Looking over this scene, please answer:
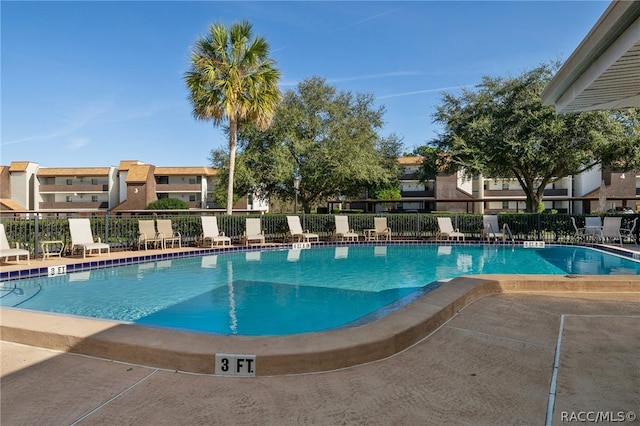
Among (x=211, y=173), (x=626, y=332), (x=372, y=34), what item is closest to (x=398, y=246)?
(x=372, y=34)

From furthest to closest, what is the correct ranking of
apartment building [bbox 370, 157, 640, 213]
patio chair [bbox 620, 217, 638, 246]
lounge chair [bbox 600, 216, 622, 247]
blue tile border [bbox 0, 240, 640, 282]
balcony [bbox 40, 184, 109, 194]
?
balcony [bbox 40, 184, 109, 194]
apartment building [bbox 370, 157, 640, 213]
patio chair [bbox 620, 217, 638, 246]
lounge chair [bbox 600, 216, 622, 247]
blue tile border [bbox 0, 240, 640, 282]

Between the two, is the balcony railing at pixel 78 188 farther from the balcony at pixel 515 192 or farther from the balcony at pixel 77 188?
the balcony at pixel 515 192

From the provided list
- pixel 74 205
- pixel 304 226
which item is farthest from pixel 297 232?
pixel 74 205

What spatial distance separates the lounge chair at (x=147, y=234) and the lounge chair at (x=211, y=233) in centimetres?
159

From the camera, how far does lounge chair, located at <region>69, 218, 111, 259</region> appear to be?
10836mm

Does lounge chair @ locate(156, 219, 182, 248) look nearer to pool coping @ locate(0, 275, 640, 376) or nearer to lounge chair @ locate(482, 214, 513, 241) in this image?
pool coping @ locate(0, 275, 640, 376)

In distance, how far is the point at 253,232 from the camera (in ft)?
50.0

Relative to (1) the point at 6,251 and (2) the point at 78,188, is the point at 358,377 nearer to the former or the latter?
(1) the point at 6,251

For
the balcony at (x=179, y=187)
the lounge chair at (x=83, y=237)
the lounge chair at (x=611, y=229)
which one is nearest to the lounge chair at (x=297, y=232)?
the lounge chair at (x=83, y=237)

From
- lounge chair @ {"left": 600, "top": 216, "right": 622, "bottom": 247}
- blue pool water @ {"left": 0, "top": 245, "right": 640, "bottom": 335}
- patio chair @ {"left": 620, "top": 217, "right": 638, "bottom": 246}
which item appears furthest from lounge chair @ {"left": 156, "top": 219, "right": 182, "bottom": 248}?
patio chair @ {"left": 620, "top": 217, "right": 638, "bottom": 246}

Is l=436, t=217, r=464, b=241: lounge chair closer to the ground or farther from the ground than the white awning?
closer to the ground

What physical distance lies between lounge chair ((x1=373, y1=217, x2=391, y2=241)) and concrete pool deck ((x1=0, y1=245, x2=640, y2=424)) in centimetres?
1195

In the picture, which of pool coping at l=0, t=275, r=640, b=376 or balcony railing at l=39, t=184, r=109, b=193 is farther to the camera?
balcony railing at l=39, t=184, r=109, b=193

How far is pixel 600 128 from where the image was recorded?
16203 mm
